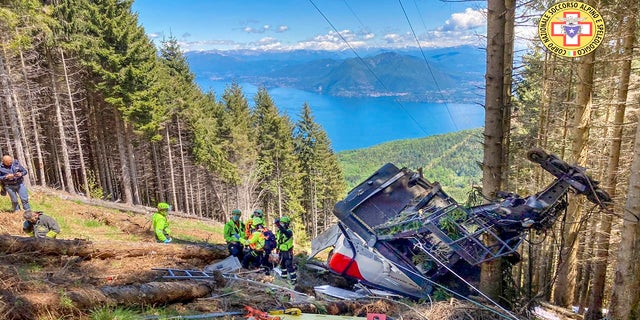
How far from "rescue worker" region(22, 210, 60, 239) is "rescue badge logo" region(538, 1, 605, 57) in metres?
12.0

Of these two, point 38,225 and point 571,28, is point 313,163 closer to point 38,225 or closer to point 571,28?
point 38,225

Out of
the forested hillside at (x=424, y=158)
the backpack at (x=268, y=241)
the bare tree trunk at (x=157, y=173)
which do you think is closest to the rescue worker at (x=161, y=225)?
the backpack at (x=268, y=241)

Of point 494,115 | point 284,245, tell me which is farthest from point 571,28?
point 284,245

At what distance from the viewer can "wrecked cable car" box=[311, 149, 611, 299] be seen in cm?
599

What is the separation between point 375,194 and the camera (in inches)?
376

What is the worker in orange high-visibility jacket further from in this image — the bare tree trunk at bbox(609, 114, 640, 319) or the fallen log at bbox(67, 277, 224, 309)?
the bare tree trunk at bbox(609, 114, 640, 319)

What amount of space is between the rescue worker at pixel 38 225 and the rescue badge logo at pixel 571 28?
1202 centimetres

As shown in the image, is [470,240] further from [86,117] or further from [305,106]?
[305,106]

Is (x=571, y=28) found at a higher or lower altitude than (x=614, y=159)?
higher

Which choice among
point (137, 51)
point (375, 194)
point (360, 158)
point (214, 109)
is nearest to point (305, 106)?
point (214, 109)

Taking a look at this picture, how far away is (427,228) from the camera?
6.87m

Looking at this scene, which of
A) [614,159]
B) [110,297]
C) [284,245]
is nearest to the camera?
[110,297]

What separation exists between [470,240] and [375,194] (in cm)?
326

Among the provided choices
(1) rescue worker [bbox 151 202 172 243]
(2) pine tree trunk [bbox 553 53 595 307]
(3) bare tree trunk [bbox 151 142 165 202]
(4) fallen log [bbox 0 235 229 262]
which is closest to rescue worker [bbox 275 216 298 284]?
(4) fallen log [bbox 0 235 229 262]
